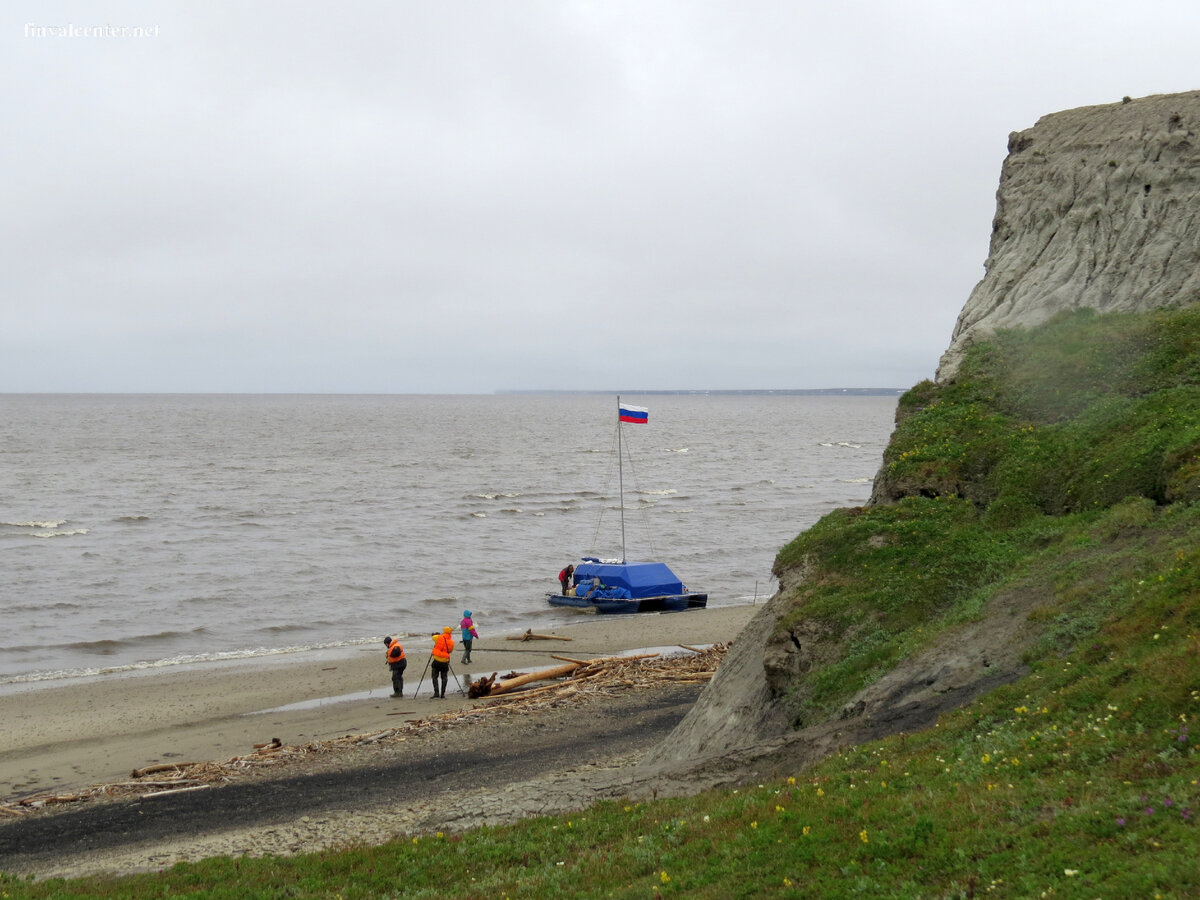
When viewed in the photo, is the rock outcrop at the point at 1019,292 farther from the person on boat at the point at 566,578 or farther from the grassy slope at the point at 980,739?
the person on boat at the point at 566,578

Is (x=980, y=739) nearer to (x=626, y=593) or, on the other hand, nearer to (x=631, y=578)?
(x=626, y=593)

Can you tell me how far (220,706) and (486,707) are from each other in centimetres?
838

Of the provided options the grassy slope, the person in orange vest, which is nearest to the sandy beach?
the person in orange vest

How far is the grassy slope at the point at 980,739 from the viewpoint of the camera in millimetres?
8453

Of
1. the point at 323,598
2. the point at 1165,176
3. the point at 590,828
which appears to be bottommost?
the point at 323,598

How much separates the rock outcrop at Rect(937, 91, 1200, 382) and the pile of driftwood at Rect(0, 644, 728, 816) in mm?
11824

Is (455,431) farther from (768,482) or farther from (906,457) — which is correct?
(906,457)

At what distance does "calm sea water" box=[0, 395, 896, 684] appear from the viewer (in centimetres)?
3938

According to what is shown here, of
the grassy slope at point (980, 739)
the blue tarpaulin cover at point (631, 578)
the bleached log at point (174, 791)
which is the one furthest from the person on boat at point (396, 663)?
the blue tarpaulin cover at point (631, 578)

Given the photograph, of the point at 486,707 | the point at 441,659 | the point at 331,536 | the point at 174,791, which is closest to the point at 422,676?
the point at 441,659

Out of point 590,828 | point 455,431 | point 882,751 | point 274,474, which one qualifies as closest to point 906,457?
point 882,751

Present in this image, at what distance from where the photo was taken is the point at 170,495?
7906cm

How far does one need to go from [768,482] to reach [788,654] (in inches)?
3077

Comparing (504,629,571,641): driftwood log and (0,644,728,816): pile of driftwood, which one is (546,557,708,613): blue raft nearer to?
(504,629,571,641): driftwood log
